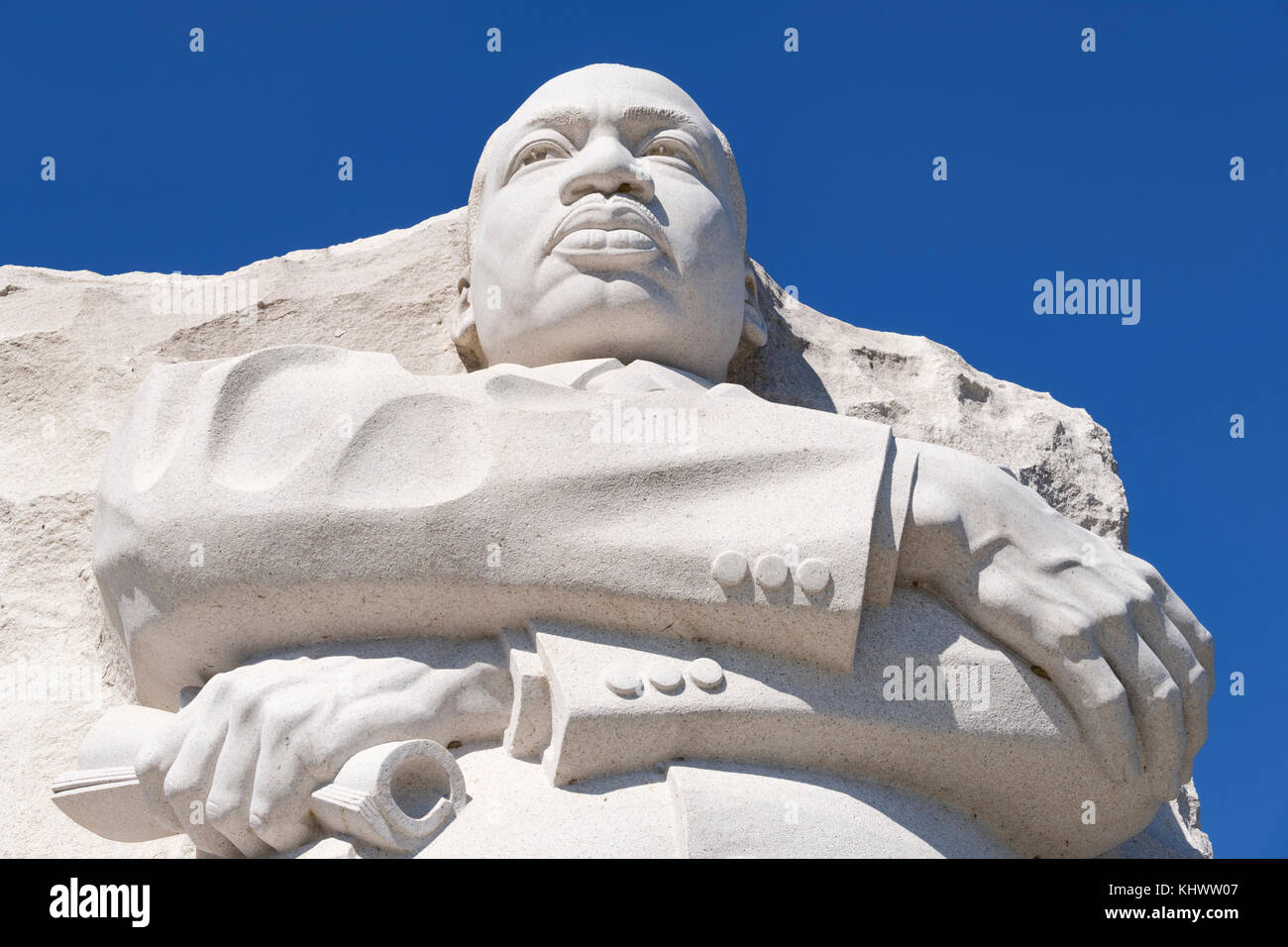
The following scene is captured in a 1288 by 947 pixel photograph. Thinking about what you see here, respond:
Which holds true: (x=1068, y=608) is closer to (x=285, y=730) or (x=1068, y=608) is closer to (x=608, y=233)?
(x=608, y=233)

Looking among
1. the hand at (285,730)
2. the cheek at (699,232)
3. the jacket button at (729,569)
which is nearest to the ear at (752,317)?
the cheek at (699,232)

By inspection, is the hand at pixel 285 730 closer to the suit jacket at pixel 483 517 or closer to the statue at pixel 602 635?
the statue at pixel 602 635

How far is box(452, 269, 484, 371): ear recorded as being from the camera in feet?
18.6

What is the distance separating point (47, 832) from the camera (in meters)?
5.12

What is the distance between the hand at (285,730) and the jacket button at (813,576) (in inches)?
31.1

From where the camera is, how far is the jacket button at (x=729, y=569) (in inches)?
163

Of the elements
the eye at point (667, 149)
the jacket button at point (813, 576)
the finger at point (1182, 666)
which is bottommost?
the finger at point (1182, 666)

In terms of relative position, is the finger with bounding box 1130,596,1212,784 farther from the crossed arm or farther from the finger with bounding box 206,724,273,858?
the finger with bounding box 206,724,273,858

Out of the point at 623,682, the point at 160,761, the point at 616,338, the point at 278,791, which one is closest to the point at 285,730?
the point at 278,791

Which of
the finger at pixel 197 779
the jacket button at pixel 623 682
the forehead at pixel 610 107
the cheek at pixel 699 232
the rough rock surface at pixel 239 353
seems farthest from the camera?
the rough rock surface at pixel 239 353

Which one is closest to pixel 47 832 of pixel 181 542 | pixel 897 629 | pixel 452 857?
pixel 181 542

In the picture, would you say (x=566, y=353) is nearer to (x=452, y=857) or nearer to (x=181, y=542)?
(x=181, y=542)

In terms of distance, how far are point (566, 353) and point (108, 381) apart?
6.32ft

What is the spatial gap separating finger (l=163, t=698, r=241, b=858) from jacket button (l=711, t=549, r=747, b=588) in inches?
49.5
